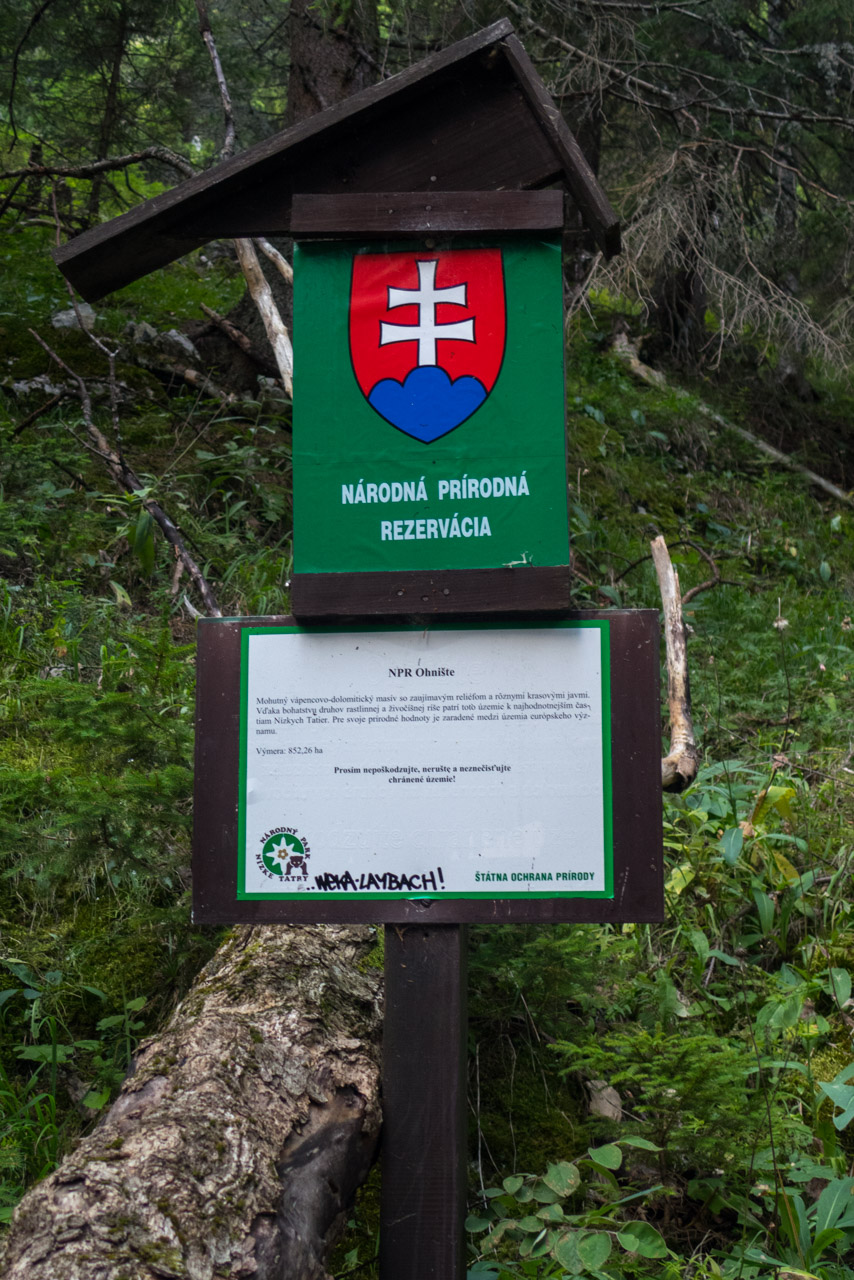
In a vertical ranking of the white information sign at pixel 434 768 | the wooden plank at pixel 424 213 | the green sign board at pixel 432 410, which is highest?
the wooden plank at pixel 424 213

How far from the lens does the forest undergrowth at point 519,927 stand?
228cm

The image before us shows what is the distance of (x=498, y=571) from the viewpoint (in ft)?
6.76

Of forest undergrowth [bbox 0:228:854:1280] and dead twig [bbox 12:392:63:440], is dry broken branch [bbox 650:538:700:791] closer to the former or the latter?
forest undergrowth [bbox 0:228:854:1280]

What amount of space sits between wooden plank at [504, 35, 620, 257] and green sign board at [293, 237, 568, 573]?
0.11 m

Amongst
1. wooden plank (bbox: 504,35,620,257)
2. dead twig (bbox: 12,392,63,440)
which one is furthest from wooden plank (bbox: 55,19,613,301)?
dead twig (bbox: 12,392,63,440)

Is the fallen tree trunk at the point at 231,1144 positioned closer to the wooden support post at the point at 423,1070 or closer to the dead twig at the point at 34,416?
the wooden support post at the point at 423,1070

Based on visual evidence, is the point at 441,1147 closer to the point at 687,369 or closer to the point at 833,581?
the point at 833,581

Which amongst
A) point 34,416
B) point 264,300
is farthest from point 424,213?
point 34,416

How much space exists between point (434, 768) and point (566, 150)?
1381 millimetres

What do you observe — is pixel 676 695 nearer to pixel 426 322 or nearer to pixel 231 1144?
pixel 426 322

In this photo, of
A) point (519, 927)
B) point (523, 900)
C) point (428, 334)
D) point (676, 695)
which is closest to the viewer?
point (523, 900)

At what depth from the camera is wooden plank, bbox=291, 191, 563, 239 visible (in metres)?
2.11

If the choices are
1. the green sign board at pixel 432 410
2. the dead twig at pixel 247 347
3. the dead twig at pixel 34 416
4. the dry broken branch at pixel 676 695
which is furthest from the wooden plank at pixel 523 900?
the dead twig at pixel 247 347

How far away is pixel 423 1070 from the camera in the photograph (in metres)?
2.09
